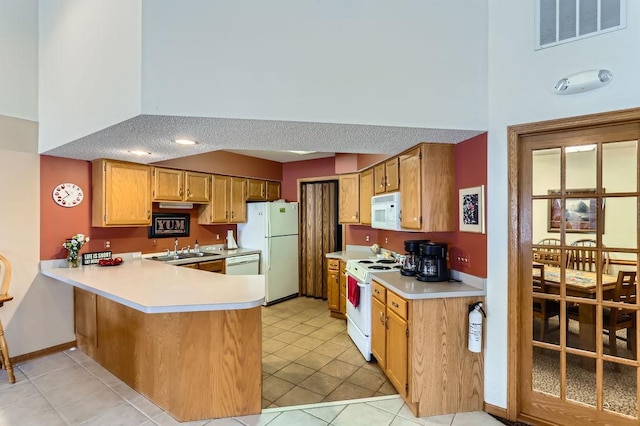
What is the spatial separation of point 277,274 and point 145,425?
3.05m

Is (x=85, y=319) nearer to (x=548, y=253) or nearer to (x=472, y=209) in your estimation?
(x=472, y=209)

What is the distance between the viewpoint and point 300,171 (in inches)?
223

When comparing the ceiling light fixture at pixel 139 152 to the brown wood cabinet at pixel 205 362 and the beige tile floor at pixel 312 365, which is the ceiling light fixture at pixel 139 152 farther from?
the beige tile floor at pixel 312 365

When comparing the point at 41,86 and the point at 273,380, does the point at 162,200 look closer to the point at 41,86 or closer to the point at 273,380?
the point at 41,86

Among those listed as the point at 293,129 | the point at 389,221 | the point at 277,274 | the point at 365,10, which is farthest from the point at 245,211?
the point at 365,10

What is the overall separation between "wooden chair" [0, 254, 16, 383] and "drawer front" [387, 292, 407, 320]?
3404 millimetres

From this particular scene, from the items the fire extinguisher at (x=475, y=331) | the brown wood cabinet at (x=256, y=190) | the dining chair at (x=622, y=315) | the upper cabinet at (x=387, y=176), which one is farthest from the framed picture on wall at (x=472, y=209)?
the brown wood cabinet at (x=256, y=190)

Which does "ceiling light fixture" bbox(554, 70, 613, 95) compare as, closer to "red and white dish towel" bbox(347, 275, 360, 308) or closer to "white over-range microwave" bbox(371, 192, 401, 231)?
"white over-range microwave" bbox(371, 192, 401, 231)

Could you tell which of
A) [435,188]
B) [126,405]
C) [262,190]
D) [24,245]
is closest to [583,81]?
[435,188]

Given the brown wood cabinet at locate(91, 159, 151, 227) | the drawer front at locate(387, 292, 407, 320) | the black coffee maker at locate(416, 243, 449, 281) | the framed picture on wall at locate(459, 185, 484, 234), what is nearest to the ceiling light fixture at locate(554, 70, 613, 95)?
the framed picture on wall at locate(459, 185, 484, 234)

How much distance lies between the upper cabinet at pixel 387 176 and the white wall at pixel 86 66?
→ 2.32 m

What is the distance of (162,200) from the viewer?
157 inches

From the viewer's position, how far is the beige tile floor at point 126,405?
7.04 feet

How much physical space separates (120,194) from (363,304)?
3074 millimetres
